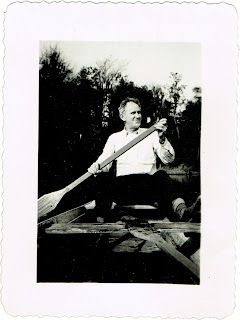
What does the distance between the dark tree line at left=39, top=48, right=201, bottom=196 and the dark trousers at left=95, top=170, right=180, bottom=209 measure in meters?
0.07

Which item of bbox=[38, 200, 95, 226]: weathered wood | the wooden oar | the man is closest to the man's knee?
the man

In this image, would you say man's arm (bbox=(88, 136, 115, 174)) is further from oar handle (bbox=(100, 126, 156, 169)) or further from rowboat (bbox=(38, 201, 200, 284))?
rowboat (bbox=(38, 201, 200, 284))

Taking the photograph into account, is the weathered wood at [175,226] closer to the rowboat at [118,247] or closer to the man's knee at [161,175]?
the rowboat at [118,247]

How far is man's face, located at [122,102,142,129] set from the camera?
3.61 ft

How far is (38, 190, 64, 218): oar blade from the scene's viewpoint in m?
1.09

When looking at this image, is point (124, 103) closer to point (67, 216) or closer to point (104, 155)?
point (104, 155)

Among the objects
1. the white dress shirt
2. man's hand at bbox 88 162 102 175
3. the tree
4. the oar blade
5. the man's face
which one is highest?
the tree

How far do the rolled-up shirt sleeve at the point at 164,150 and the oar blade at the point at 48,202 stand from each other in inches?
11.8

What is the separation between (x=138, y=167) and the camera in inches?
43.6

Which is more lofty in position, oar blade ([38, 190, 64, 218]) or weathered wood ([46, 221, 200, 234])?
oar blade ([38, 190, 64, 218])

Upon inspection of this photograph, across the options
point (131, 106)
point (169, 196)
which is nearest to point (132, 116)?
point (131, 106)

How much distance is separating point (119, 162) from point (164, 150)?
0.13m

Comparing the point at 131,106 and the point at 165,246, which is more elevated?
the point at 131,106

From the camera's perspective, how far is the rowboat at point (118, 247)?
108cm
